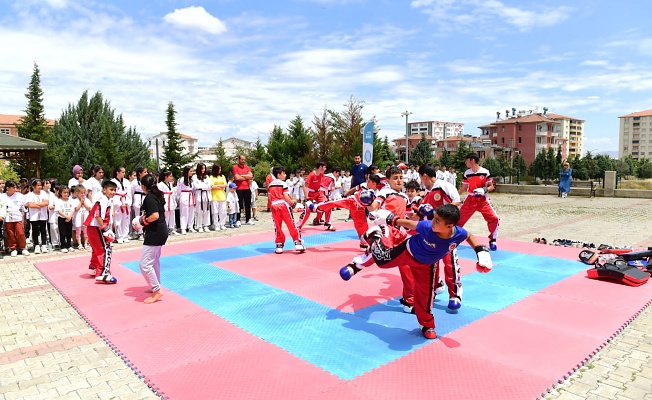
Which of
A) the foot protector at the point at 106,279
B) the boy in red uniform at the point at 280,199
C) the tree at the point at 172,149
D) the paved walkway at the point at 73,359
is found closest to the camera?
the paved walkway at the point at 73,359

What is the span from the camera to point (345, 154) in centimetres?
2777

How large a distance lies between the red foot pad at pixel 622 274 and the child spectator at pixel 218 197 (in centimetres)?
937

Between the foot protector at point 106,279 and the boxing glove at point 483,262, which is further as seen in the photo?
the foot protector at point 106,279

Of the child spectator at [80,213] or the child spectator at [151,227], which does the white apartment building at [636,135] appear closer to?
the child spectator at [80,213]

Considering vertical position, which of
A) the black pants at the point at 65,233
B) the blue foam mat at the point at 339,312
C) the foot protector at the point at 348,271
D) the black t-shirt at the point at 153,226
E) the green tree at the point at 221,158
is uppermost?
the green tree at the point at 221,158

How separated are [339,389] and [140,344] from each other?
230 centimetres

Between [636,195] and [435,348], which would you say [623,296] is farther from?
[636,195]

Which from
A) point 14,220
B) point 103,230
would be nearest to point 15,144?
point 14,220

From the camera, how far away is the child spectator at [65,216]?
9773 millimetres

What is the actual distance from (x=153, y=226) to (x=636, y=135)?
157 meters

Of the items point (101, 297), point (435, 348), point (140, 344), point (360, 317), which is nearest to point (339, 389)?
point (435, 348)

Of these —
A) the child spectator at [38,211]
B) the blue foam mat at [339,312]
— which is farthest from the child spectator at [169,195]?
the blue foam mat at [339,312]

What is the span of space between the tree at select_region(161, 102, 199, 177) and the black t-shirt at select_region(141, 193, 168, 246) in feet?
108

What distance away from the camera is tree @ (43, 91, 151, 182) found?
105 feet
